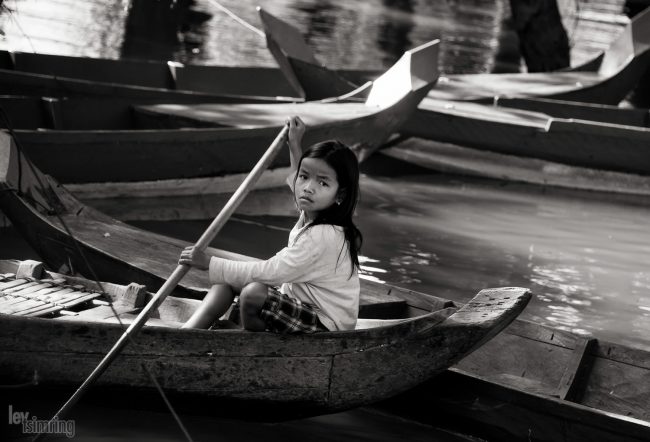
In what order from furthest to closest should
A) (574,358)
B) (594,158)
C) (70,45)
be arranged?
(70,45)
(594,158)
(574,358)

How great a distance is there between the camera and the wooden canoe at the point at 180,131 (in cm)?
685

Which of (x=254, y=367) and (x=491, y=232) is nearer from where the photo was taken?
(x=254, y=367)

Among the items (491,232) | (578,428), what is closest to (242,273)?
(578,428)

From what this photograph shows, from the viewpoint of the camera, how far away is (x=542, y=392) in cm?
431

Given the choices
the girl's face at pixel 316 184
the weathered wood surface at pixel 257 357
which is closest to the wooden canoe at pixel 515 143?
the weathered wood surface at pixel 257 357

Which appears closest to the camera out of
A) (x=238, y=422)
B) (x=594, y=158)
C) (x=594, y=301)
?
(x=238, y=422)

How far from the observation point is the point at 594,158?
9492 millimetres

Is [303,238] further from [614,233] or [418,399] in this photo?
[614,233]

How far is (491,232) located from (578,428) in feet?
13.7

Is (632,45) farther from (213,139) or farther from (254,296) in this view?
(254,296)

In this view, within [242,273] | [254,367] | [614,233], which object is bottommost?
[614,233]

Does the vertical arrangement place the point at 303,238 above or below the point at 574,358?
above

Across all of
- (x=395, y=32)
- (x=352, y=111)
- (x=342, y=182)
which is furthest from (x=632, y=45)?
(x=395, y=32)

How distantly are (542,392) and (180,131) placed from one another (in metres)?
3.66
